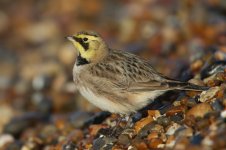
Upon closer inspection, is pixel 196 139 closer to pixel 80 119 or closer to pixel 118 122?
pixel 118 122

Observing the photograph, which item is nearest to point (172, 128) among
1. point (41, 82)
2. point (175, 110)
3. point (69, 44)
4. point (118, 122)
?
point (175, 110)

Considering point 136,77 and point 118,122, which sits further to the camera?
point 118,122

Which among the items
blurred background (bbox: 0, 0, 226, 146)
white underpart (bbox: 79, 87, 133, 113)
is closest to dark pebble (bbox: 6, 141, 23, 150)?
blurred background (bbox: 0, 0, 226, 146)

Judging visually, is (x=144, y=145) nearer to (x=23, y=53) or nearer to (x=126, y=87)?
(x=126, y=87)

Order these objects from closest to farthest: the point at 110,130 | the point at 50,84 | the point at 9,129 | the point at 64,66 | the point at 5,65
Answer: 1. the point at 110,130
2. the point at 9,129
3. the point at 50,84
4. the point at 64,66
5. the point at 5,65

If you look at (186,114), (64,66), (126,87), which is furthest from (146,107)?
(64,66)

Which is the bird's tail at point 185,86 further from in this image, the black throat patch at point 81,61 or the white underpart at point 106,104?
the black throat patch at point 81,61

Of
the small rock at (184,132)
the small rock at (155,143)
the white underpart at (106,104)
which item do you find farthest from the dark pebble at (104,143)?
the small rock at (184,132)
